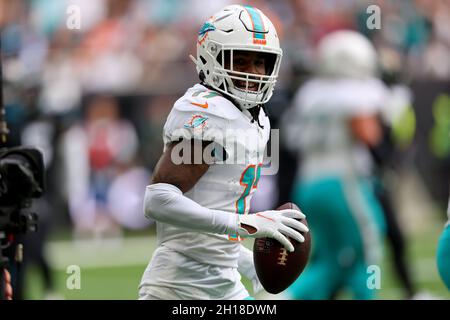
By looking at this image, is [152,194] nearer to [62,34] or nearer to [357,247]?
[357,247]

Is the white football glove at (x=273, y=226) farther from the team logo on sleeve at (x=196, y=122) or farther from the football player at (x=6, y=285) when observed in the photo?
the football player at (x=6, y=285)

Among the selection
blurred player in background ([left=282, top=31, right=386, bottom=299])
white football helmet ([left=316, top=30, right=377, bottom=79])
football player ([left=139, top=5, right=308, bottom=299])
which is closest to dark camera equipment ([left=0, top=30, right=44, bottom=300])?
football player ([left=139, top=5, right=308, bottom=299])

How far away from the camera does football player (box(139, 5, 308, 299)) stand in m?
3.97

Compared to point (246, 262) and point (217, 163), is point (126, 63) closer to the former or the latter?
point (246, 262)

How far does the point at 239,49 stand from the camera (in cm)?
420

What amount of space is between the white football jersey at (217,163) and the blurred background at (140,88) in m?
5.52

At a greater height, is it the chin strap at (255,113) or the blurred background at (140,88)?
the chin strap at (255,113)

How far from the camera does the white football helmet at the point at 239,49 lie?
4.20 meters

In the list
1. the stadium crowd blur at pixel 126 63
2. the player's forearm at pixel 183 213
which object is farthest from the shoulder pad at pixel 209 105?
the stadium crowd blur at pixel 126 63

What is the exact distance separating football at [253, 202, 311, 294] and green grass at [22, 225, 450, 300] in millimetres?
3672

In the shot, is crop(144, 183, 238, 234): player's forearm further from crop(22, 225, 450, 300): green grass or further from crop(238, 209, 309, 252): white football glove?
crop(22, 225, 450, 300): green grass

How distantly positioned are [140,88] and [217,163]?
7.71m

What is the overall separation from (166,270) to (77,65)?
24.8 feet
